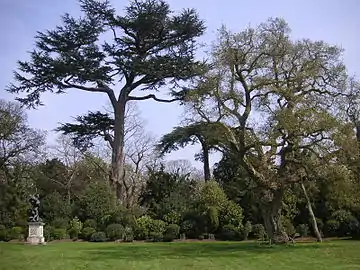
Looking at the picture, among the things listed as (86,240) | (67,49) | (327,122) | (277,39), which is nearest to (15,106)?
(67,49)

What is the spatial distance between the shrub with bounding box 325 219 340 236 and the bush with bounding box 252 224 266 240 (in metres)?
3.59

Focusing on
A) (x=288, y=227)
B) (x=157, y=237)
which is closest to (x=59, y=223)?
(x=157, y=237)

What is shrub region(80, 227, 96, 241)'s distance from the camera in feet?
84.5

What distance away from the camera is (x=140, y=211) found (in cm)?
2878

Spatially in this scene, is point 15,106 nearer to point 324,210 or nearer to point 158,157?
point 158,157

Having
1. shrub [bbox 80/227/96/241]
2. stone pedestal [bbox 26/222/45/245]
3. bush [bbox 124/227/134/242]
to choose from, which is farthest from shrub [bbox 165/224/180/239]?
stone pedestal [bbox 26/222/45/245]

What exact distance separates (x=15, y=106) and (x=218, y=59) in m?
21.1

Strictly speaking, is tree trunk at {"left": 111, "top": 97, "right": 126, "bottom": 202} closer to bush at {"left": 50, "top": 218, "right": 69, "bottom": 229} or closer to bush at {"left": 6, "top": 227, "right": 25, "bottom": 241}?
bush at {"left": 50, "top": 218, "right": 69, "bottom": 229}

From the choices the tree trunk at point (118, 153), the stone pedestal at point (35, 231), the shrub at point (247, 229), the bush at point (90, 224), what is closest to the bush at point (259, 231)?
the shrub at point (247, 229)

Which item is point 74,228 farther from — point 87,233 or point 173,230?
point 173,230

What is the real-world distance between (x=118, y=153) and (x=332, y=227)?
14.9 m

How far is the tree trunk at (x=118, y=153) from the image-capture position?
3119 cm

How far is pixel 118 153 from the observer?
3216cm

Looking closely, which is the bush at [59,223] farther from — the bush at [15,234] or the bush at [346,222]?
the bush at [346,222]
